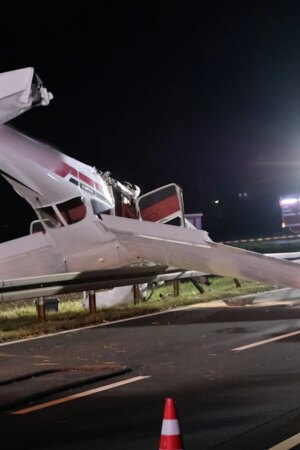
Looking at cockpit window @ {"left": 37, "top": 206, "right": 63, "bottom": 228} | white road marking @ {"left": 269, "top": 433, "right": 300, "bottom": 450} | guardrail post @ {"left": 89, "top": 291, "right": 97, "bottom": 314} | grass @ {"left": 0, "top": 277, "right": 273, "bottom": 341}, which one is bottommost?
white road marking @ {"left": 269, "top": 433, "right": 300, "bottom": 450}

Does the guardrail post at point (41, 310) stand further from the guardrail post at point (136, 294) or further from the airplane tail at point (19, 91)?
the airplane tail at point (19, 91)

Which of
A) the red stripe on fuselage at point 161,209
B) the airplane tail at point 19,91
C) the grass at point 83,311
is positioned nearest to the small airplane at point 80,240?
the grass at point 83,311

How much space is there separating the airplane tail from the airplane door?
6.59 meters

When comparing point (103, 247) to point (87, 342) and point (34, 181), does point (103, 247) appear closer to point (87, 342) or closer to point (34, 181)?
point (34, 181)

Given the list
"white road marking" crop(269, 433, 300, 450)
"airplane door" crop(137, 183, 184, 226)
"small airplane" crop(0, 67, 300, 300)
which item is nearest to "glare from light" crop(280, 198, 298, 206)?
"airplane door" crop(137, 183, 184, 226)

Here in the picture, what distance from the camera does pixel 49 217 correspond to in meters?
14.8

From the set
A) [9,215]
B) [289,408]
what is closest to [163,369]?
[289,408]

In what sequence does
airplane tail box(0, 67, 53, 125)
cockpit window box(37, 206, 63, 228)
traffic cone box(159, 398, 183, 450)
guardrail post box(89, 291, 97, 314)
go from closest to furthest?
1. traffic cone box(159, 398, 183, 450)
2. airplane tail box(0, 67, 53, 125)
3. cockpit window box(37, 206, 63, 228)
4. guardrail post box(89, 291, 97, 314)

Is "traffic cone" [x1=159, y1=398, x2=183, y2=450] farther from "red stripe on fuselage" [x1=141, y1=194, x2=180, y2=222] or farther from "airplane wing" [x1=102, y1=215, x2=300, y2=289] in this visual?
"red stripe on fuselage" [x1=141, y1=194, x2=180, y2=222]

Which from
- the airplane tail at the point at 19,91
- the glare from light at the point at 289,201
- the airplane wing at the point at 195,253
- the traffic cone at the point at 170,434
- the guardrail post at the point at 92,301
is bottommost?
the traffic cone at the point at 170,434

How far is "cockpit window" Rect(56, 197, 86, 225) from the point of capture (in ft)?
47.7

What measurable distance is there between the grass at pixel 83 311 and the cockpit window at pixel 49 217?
5.99ft

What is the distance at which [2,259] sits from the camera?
1495 centimetres

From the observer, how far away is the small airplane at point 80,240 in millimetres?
12930
